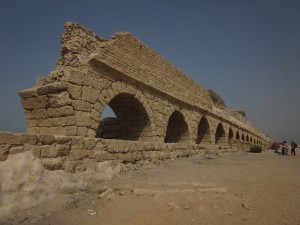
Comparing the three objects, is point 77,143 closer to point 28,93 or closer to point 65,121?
point 65,121

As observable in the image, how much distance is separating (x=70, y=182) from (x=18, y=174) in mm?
1022

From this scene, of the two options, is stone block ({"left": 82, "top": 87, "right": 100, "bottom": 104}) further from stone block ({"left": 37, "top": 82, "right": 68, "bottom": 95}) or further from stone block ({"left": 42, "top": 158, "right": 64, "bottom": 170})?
stone block ({"left": 42, "top": 158, "right": 64, "bottom": 170})

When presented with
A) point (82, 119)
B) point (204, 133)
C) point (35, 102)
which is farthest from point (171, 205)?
point (204, 133)

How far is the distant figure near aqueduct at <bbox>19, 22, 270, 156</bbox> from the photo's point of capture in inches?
230

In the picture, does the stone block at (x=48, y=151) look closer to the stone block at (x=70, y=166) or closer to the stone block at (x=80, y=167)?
the stone block at (x=70, y=166)

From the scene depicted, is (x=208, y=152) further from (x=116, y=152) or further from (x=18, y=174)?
(x=18, y=174)

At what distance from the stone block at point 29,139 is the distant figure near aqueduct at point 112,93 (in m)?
1.70

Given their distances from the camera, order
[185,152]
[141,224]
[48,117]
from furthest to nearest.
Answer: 1. [185,152]
2. [48,117]
3. [141,224]

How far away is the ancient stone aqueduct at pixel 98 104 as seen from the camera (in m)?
4.67

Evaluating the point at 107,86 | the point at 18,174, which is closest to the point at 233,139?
the point at 107,86

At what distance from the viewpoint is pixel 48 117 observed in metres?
5.90

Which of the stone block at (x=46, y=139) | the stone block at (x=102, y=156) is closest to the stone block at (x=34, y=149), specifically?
the stone block at (x=46, y=139)

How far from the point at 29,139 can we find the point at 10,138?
12.8 inches

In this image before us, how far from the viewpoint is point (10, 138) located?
3.62 meters
